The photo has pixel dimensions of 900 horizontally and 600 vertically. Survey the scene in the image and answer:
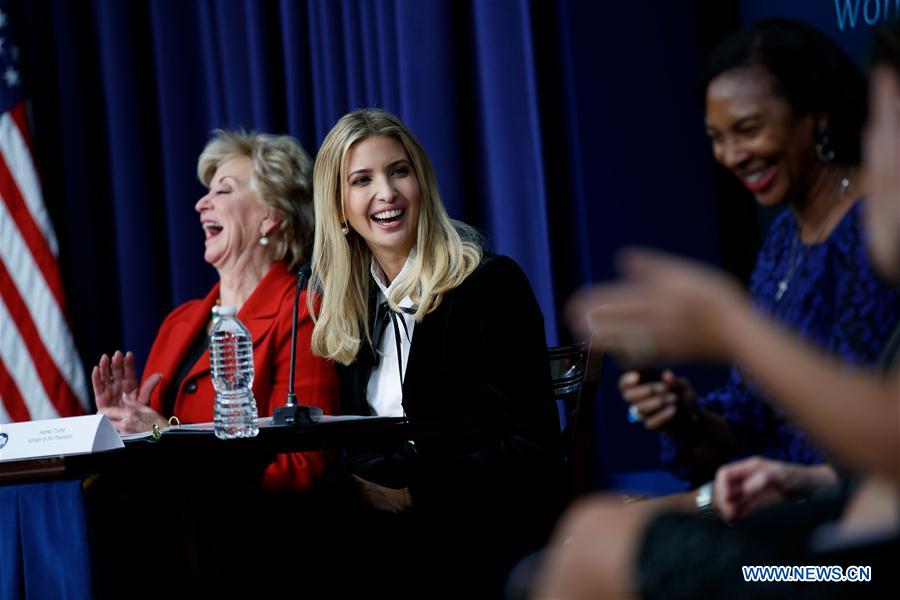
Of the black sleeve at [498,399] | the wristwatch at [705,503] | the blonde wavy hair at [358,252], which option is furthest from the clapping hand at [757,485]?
the blonde wavy hair at [358,252]

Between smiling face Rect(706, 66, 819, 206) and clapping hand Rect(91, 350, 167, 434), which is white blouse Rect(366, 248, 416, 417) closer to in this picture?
clapping hand Rect(91, 350, 167, 434)

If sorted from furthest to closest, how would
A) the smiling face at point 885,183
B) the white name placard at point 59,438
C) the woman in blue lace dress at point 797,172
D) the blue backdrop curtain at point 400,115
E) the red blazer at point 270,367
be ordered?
the blue backdrop curtain at point 400,115 < the red blazer at point 270,367 < the white name placard at point 59,438 < the woman in blue lace dress at point 797,172 < the smiling face at point 885,183

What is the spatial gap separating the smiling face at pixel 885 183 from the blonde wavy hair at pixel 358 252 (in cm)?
170

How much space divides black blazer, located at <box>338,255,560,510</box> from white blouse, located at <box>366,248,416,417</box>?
90 mm

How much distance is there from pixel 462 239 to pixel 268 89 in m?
1.62

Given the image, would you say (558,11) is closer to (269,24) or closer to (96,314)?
(269,24)

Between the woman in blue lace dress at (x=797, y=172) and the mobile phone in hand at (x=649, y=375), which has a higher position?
the woman in blue lace dress at (x=797, y=172)

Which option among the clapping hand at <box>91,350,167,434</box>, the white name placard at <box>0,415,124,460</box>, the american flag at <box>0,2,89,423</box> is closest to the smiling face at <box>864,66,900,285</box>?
the white name placard at <box>0,415,124,460</box>

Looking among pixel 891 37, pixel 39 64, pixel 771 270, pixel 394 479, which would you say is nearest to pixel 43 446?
pixel 394 479

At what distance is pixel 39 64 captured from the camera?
14.6 feet

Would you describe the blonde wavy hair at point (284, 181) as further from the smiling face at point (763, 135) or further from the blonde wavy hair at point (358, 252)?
the smiling face at point (763, 135)

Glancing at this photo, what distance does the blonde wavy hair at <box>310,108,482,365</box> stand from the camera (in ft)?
9.20

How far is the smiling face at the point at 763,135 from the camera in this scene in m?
1.63

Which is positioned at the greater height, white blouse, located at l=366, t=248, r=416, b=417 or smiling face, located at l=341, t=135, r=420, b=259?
smiling face, located at l=341, t=135, r=420, b=259
